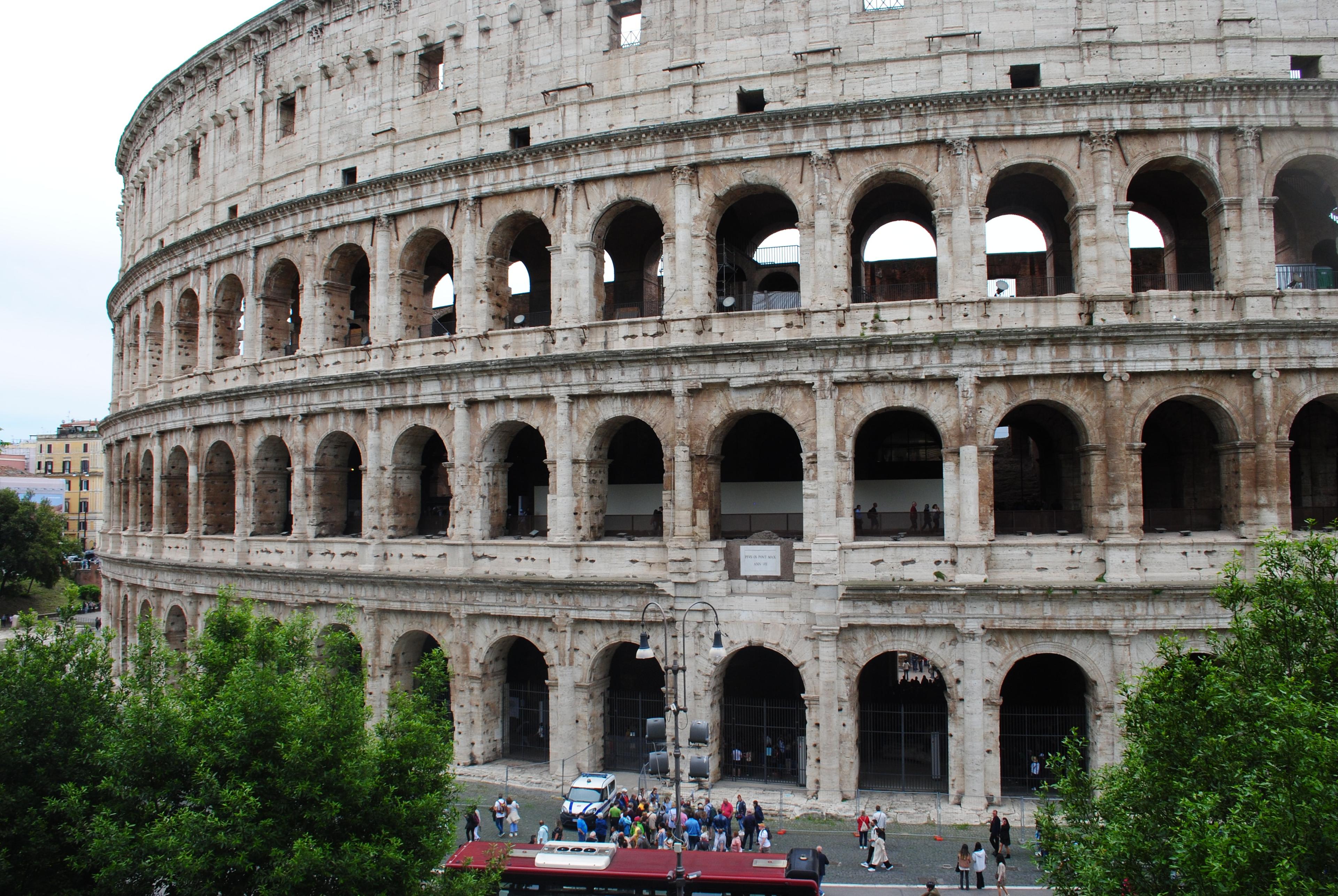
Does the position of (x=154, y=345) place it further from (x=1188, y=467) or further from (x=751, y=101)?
(x=1188, y=467)

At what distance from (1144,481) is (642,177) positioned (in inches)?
589

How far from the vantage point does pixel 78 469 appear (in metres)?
91.0

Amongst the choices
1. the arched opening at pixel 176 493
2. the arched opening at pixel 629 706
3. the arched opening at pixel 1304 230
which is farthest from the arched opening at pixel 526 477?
the arched opening at pixel 1304 230

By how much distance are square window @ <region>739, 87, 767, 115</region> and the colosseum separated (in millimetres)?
103

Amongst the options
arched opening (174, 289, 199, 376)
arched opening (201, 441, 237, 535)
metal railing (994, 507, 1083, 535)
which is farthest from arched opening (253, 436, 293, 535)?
metal railing (994, 507, 1083, 535)

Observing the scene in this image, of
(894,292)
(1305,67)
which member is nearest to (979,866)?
(894,292)

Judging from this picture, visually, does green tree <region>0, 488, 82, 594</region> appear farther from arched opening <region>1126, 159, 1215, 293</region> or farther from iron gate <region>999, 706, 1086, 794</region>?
arched opening <region>1126, 159, 1215, 293</region>

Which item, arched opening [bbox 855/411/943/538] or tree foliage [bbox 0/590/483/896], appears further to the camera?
arched opening [bbox 855/411/943/538]

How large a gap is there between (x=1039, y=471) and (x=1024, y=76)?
10364mm

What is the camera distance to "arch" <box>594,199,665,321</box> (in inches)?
981

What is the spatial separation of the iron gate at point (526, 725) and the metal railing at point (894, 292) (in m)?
13.5

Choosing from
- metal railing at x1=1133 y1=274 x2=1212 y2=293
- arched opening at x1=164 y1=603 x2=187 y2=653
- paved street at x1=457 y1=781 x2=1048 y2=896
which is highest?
metal railing at x1=1133 y1=274 x2=1212 y2=293

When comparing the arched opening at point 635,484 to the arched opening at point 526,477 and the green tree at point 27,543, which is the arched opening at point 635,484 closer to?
the arched opening at point 526,477

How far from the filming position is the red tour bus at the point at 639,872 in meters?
14.1
